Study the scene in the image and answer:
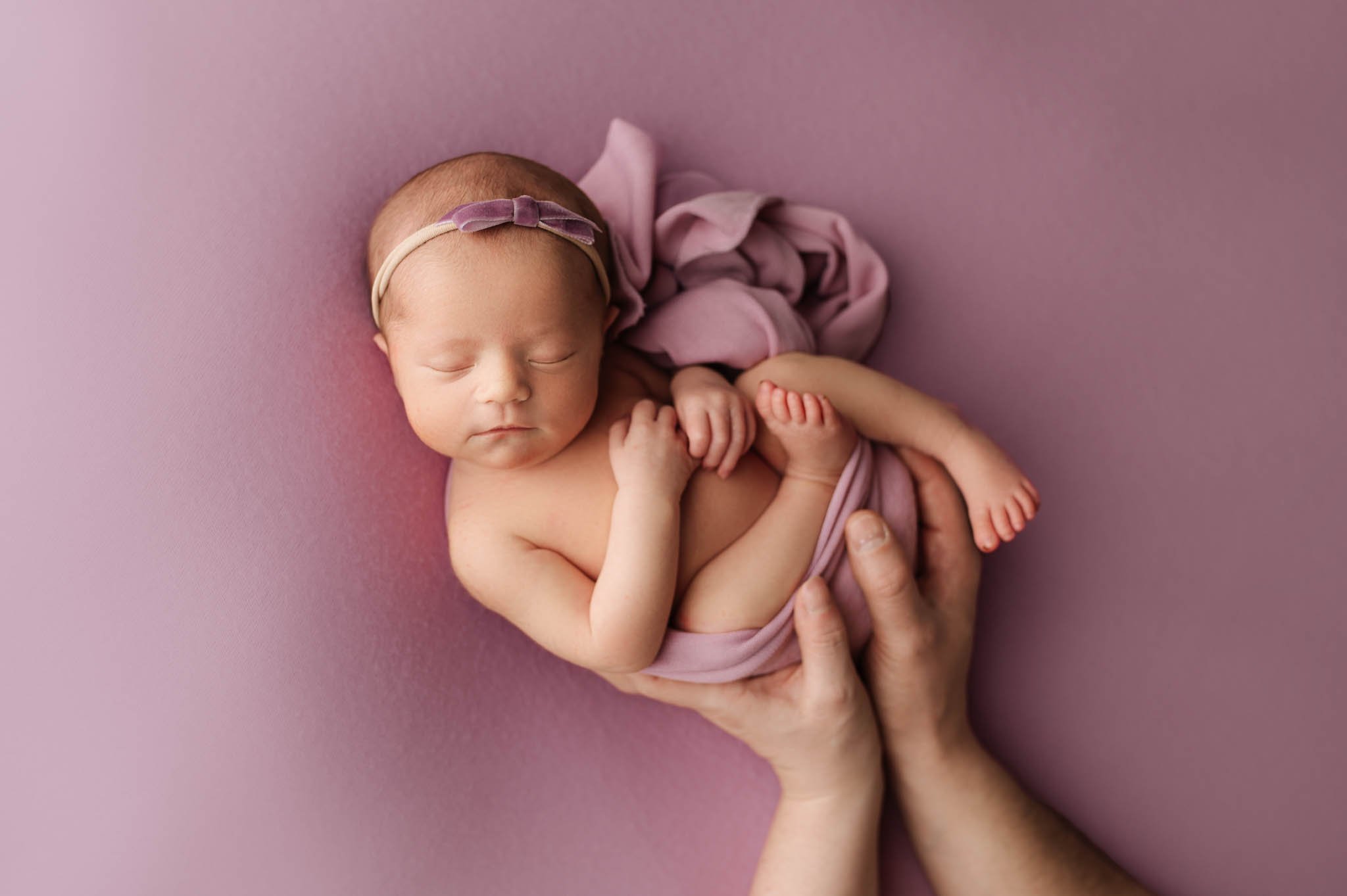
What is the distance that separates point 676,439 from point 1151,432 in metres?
0.72

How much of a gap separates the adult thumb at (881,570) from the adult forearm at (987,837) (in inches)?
8.6

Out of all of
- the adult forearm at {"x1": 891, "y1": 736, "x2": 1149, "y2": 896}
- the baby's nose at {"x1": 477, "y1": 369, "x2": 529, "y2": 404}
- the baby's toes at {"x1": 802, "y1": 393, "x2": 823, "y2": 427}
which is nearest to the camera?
the baby's nose at {"x1": 477, "y1": 369, "x2": 529, "y2": 404}

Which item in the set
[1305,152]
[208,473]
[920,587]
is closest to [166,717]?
[208,473]

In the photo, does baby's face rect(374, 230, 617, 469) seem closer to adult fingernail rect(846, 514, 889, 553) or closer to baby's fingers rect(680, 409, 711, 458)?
baby's fingers rect(680, 409, 711, 458)

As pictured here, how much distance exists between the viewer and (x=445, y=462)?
1306mm

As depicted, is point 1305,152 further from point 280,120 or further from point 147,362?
point 147,362

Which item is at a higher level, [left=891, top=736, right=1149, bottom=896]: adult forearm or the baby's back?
the baby's back

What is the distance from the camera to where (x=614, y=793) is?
4.29 feet

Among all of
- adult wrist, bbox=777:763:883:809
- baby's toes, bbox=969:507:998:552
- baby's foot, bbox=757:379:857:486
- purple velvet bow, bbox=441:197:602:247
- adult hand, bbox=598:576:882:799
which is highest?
purple velvet bow, bbox=441:197:602:247

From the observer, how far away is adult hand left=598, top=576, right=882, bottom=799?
1.19m

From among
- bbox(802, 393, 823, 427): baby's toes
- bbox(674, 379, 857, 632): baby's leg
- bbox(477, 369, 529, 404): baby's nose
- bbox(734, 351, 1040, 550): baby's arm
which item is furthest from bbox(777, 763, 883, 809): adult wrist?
bbox(477, 369, 529, 404): baby's nose

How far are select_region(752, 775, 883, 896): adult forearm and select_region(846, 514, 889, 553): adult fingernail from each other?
31cm

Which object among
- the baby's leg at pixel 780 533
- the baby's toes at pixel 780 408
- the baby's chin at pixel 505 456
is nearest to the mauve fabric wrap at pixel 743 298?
the baby's leg at pixel 780 533

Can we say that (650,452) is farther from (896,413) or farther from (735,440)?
(896,413)
